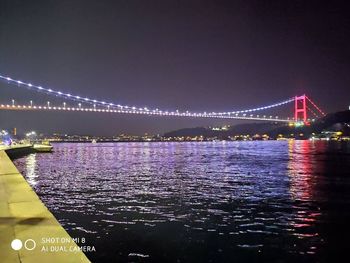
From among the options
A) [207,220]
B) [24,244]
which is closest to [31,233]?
[24,244]

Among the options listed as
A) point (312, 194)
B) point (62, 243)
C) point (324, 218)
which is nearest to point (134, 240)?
point (62, 243)

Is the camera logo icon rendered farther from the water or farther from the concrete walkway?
the water

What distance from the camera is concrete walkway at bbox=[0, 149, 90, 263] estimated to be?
16.4ft

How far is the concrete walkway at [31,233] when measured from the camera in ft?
16.4

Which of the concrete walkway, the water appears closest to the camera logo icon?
the concrete walkway

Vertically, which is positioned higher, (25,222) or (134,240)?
(25,222)

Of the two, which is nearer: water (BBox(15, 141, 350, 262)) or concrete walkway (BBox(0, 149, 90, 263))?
concrete walkway (BBox(0, 149, 90, 263))

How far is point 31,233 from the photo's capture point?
6.00 m

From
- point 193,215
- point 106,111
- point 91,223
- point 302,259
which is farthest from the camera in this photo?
point 106,111

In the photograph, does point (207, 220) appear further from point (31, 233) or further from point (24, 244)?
point (24, 244)

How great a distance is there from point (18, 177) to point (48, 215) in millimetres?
7064

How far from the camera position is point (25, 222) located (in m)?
6.76

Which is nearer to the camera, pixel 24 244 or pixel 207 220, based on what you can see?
pixel 24 244

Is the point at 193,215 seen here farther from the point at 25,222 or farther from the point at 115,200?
the point at 25,222
